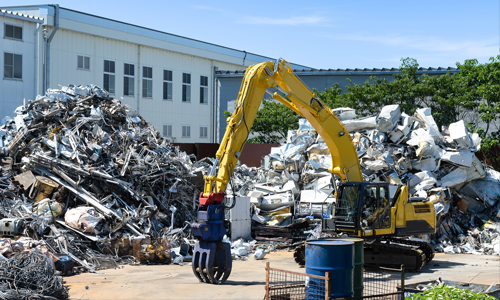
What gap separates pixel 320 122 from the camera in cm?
1473

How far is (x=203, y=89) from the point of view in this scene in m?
39.1

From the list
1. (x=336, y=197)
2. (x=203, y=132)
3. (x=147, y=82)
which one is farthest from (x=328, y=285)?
(x=203, y=132)

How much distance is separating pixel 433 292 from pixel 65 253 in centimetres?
1020

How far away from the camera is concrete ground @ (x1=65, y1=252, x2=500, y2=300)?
11.0m

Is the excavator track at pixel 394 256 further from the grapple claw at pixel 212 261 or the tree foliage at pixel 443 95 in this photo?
the tree foliage at pixel 443 95

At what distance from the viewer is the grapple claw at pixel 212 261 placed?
11.7 m

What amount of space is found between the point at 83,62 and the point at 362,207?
2172cm

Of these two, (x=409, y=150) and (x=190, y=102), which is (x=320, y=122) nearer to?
(x=409, y=150)

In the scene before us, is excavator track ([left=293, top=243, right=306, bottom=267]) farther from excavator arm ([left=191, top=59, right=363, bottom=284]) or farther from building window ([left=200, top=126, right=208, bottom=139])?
building window ([left=200, top=126, right=208, bottom=139])

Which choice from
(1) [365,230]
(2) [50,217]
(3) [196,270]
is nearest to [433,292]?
(3) [196,270]

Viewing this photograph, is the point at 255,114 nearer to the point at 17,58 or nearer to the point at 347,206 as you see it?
the point at 347,206

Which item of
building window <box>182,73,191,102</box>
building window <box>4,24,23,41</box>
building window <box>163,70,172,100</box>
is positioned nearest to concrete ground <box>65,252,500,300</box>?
building window <box>4,24,23,41</box>

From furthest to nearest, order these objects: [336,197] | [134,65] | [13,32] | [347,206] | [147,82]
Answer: [147,82], [134,65], [13,32], [336,197], [347,206]

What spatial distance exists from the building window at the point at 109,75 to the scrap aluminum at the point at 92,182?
1258 centimetres
